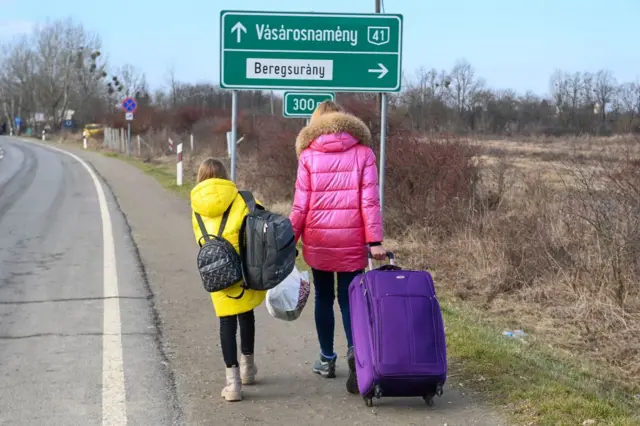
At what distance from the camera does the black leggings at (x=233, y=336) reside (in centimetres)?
484

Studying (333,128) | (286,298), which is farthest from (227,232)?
(333,128)

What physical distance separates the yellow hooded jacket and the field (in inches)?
65.7

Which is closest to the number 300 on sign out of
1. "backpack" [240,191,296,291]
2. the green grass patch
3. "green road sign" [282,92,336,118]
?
"green road sign" [282,92,336,118]

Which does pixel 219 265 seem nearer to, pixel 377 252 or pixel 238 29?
pixel 377 252

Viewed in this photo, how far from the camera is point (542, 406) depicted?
4.46 m

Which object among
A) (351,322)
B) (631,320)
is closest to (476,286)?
(631,320)

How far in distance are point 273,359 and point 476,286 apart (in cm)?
402

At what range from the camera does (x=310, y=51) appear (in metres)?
8.33

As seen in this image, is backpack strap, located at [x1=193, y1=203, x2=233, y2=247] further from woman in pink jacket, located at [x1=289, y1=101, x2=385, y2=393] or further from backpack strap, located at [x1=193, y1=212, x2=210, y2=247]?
woman in pink jacket, located at [x1=289, y1=101, x2=385, y2=393]

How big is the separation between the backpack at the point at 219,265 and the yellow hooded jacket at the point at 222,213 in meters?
0.08

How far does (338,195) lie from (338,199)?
0.03 metres

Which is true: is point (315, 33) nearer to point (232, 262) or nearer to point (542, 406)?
point (232, 262)

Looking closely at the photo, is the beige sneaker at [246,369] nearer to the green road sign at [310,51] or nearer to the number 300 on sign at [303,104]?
the green road sign at [310,51]

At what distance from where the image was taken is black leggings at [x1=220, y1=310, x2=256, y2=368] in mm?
4836
